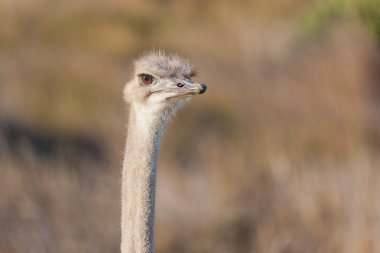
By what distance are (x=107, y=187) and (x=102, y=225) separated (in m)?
0.52

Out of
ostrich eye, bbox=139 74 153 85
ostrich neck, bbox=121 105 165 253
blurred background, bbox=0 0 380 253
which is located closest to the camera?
ostrich neck, bbox=121 105 165 253

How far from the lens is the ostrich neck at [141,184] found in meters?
2.66

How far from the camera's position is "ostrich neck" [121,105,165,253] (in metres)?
2.66

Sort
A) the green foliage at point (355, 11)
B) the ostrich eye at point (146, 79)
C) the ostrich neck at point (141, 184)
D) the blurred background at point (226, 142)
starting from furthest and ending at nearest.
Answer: the green foliage at point (355, 11) → the blurred background at point (226, 142) → the ostrich eye at point (146, 79) → the ostrich neck at point (141, 184)

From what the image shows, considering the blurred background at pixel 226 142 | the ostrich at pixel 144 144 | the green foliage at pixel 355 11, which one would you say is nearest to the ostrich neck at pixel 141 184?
the ostrich at pixel 144 144

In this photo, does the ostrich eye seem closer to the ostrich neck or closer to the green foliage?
the ostrich neck

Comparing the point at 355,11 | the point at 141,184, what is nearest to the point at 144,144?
the point at 141,184

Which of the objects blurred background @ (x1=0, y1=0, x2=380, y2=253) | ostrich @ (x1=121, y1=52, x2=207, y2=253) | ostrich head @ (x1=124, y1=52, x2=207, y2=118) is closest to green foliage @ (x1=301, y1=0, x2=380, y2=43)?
blurred background @ (x1=0, y1=0, x2=380, y2=253)

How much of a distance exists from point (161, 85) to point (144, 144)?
20 cm

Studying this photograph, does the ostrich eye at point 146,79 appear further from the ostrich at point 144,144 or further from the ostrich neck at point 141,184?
the ostrich neck at point 141,184

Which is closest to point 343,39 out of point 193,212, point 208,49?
point 193,212

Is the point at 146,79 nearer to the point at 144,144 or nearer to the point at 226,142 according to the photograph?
the point at 144,144

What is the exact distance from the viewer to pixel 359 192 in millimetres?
5438

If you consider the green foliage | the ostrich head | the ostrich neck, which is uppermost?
the green foliage
